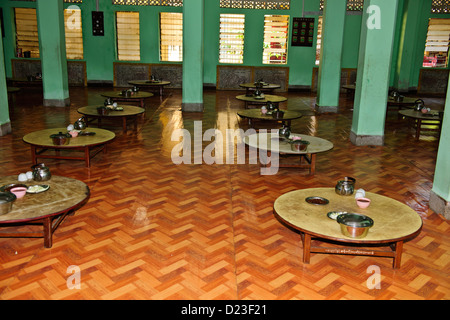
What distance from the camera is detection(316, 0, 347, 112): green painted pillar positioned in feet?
34.9

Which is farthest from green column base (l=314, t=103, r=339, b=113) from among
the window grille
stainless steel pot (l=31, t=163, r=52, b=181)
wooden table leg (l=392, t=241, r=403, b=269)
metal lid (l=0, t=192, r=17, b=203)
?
metal lid (l=0, t=192, r=17, b=203)

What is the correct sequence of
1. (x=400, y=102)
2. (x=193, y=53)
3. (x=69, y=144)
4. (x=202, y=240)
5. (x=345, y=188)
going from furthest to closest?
1. (x=193, y=53)
2. (x=400, y=102)
3. (x=69, y=144)
4. (x=345, y=188)
5. (x=202, y=240)

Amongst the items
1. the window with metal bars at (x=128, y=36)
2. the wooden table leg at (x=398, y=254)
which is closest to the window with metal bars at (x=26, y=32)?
the window with metal bars at (x=128, y=36)

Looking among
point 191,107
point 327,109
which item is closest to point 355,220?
point 191,107

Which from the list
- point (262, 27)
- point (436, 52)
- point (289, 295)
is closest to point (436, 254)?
point (289, 295)

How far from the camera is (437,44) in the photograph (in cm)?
1530

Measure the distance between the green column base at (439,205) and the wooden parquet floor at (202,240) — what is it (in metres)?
0.07

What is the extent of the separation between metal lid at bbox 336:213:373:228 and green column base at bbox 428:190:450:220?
5.25ft

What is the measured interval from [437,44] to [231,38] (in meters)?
7.65

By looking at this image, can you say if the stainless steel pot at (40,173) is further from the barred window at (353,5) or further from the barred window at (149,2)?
the barred window at (353,5)

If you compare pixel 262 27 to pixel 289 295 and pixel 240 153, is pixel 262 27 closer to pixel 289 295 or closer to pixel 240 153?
pixel 240 153

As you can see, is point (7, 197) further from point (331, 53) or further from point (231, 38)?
point (231, 38)

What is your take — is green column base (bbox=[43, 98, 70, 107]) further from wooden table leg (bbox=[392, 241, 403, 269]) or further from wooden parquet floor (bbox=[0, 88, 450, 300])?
wooden table leg (bbox=[392, 241, 403, 269])

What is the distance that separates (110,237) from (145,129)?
4.80m
